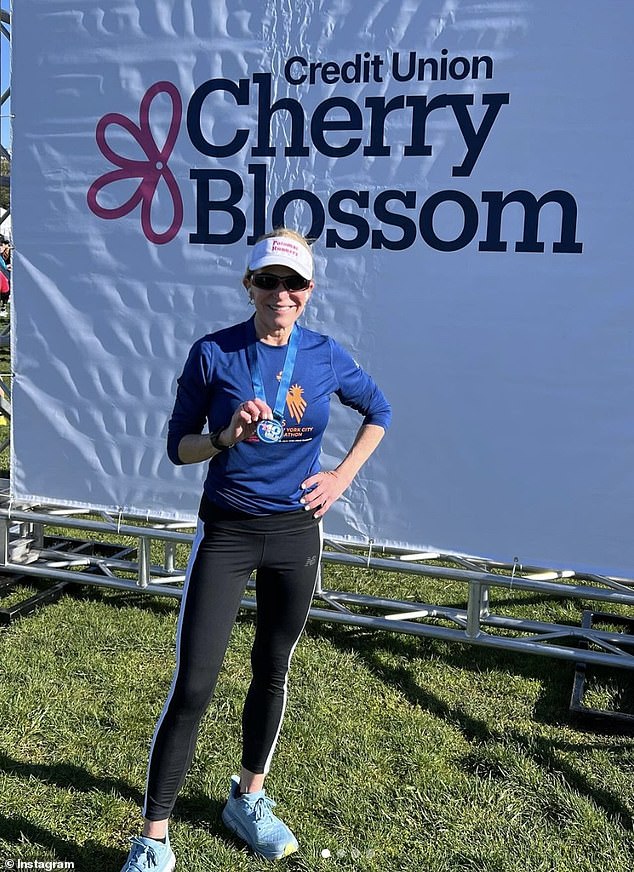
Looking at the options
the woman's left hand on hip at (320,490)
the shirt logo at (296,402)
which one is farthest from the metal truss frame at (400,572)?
the shirt logo at (296,402)

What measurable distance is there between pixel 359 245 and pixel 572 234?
0.96 meters

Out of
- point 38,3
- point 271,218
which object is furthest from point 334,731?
point 38,3

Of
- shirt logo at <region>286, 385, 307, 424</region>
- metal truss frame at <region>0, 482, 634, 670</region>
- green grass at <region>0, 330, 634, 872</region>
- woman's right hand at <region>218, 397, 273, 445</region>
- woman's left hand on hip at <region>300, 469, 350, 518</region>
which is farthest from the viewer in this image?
metal truss frame at <region>0, 482, 634, 670</region>

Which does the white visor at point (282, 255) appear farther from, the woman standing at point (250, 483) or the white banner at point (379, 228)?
the white banner at point (379, 228)

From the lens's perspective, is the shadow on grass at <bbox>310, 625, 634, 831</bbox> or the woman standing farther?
the shadow on grass at <bbox>310, 625, 634, 831</bbox>

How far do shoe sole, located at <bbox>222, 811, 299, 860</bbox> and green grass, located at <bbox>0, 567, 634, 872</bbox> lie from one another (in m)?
0.03

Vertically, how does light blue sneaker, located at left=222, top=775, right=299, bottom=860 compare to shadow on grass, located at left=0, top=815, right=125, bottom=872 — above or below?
above

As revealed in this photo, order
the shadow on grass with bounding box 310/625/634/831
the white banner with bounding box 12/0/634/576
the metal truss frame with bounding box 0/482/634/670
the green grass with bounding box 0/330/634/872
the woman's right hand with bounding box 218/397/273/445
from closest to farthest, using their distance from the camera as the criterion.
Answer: the woman's right hand with bounding box 218/397/273/445 < the green grass with bounding box 0/330/634/872 < the shadow on grass with bounding box 310/625/634/831 < the white banner with bounding box 12/0/634/576 < the metal truss frame with bounding box 0/482/634/670

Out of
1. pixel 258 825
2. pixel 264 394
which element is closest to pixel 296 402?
pixel 264 394

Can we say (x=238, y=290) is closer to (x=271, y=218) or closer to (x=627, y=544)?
(x=271, y=218)

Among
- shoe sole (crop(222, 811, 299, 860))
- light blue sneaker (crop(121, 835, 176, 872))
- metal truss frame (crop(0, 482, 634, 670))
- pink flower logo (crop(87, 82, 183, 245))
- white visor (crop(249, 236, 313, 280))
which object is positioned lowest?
shoe sole (crop(222, 811, 299, 860))

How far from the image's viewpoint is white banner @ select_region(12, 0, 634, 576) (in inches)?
151

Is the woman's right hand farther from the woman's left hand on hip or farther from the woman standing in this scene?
the woman's left hand on hip

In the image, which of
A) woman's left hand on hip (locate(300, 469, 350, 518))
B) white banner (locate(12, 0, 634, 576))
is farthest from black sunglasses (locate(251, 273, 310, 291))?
white banner (locate(12, 0, 634, 576))
